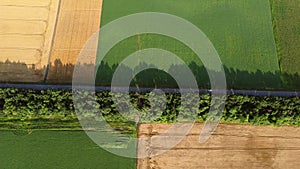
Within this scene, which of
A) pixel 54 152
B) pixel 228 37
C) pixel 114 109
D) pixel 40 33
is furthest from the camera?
pixel 40 33

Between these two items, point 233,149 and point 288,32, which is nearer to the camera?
point 233,149

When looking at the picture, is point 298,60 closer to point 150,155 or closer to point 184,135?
point 184,135

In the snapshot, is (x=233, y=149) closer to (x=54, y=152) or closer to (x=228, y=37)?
(x=228, y=37)

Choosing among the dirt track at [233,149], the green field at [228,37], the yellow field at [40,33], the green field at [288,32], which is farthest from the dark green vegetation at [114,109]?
the green field at [288,32]

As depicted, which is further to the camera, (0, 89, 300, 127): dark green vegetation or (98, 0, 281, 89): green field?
(98, 0, 281, 89): green field

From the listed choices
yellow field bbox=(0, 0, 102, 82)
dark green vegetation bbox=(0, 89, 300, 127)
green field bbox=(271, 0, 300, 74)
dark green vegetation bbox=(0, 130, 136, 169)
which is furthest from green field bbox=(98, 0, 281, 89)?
dark green vegetation bbox=(0, 130, 136, 169)

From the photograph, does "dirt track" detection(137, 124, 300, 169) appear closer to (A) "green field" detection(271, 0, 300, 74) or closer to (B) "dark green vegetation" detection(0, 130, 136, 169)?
(B) "dark green vegetation" detection(0, 130, 136, 169)

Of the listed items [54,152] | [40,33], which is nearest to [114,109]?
[54,152]
